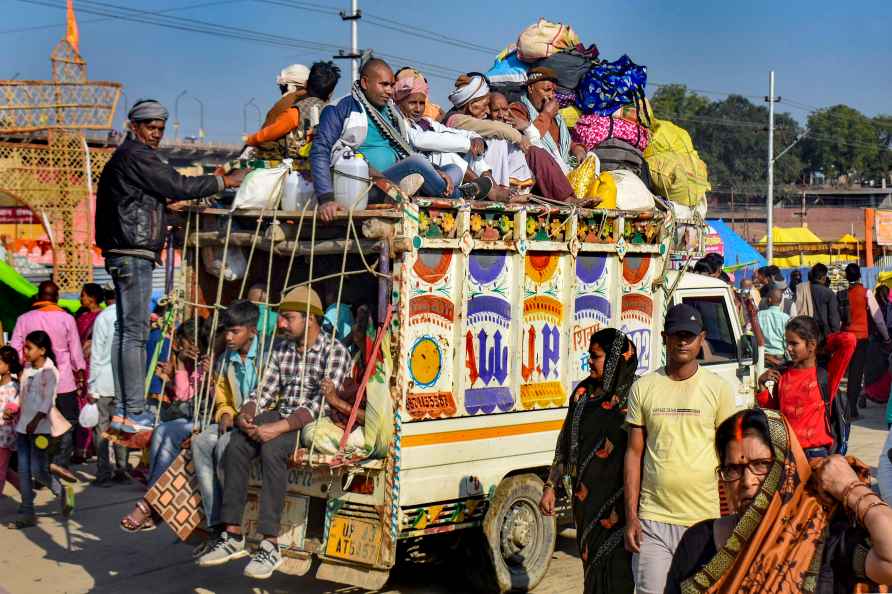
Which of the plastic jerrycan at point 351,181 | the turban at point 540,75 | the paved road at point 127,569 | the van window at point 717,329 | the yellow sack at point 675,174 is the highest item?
the turban at point 540,75

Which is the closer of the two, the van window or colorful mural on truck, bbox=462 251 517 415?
colorful mural on truck, bbox=462 251 517 415

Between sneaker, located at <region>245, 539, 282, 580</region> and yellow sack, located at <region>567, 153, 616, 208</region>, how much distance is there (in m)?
3.55

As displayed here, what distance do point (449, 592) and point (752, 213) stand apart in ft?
219

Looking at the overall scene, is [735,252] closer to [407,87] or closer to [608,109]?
[608,109]

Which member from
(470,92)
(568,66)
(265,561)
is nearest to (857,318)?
(568,66)

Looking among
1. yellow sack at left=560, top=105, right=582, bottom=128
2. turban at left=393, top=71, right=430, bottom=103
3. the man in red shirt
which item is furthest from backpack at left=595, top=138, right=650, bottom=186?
the man in red shirt

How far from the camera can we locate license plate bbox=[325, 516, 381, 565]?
6340mm

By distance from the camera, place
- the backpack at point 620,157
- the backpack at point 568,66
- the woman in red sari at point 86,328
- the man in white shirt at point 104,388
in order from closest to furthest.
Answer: the backpack at point 620,157 < the backpack at point 568,66 < the man in white shirt at point 104,388 < the woman in red sari at point 86,328

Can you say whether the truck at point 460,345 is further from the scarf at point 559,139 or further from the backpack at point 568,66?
the backpack at point 568,66

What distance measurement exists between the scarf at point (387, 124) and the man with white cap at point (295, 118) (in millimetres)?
689

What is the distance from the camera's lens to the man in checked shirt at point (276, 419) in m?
6.39

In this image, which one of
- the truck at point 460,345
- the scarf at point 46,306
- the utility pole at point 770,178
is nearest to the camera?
the truck at point 460,345

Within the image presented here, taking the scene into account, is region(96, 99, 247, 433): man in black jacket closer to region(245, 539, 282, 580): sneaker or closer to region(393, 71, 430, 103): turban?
region(393, 71, 430, 103): turban

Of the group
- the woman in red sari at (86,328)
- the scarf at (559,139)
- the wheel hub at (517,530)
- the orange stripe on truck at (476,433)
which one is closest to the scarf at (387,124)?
the orange stripe on truck at (476,433)
